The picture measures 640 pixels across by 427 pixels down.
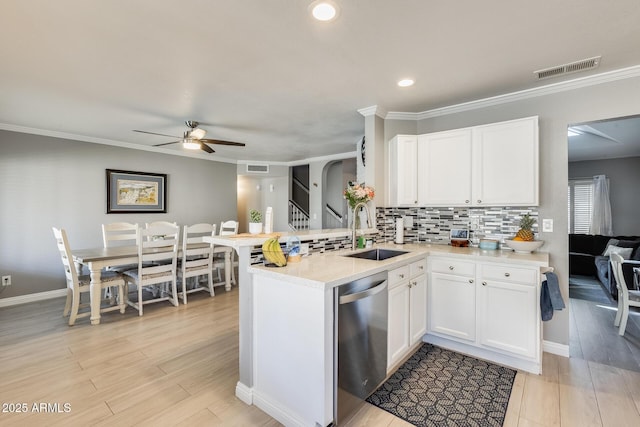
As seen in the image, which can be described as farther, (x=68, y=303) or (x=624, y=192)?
(x=624, y=192)

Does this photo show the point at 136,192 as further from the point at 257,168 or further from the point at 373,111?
the point at 373,111

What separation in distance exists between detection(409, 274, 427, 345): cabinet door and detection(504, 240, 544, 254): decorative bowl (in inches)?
34.5

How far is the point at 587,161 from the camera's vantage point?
6.53m

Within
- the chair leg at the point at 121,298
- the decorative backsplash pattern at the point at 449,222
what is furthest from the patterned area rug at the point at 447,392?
the chair leg at the point at 121,298

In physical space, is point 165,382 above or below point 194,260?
below

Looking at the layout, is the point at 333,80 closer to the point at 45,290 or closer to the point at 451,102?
the point at 451,102

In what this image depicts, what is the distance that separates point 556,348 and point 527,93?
Result: 7.92 ft

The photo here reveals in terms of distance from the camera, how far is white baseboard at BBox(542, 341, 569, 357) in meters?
2.63

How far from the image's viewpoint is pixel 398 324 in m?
2.31

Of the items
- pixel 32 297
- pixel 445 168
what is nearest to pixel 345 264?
pixel 445 168

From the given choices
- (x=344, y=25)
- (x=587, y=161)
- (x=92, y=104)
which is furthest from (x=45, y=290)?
(x=587, y=161)

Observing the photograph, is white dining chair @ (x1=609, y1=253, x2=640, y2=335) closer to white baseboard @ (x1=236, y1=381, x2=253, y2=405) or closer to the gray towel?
the gray towel

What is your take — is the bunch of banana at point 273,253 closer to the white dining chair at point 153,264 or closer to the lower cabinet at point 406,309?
the lower cabinet at point 406,309

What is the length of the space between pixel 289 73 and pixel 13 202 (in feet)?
14.5
